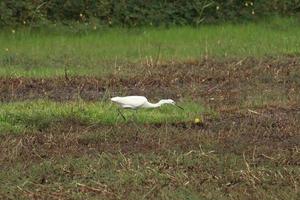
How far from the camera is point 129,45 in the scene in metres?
12.0

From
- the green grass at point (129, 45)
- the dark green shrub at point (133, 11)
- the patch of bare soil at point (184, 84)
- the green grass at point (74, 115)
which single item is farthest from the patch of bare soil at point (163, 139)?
the dark green shrub at point (133, 11)

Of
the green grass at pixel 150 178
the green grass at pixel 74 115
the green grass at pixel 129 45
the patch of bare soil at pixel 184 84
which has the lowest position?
the green grass at pixel 129 45

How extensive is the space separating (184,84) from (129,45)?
3215 mm

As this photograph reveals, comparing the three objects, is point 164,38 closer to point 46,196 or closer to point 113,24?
point 113,24

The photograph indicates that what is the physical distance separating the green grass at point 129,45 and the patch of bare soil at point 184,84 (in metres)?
0.61

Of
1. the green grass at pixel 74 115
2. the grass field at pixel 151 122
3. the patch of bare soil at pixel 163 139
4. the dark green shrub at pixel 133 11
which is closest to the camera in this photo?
the grass field at pixel 151 122

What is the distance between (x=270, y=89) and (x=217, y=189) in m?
3.74

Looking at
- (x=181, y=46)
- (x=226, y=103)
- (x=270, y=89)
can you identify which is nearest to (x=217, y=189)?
(x=226, y=103)

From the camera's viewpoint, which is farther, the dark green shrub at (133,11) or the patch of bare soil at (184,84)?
the dark green shrub at (133,11)

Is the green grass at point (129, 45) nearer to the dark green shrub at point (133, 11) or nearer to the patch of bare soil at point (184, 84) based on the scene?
the dark green shrub at point (133, 11)

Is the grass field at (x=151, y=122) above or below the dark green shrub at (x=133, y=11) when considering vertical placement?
above

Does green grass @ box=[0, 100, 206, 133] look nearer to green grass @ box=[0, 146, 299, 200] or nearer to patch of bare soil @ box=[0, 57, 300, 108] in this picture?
patch of bare soil @ box=[0, 57, 300, 108]

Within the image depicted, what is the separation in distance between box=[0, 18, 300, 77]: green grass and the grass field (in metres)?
0.03

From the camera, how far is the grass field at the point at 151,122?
515 cm
